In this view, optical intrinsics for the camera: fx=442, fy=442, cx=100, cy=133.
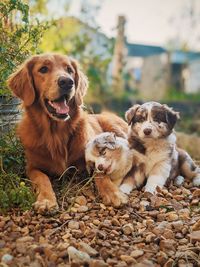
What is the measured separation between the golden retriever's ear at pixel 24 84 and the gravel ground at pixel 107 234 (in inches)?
41.5

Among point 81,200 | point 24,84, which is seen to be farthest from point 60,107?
point 81,200

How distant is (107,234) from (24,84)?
172 centimetres

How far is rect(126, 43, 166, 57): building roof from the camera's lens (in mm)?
20706

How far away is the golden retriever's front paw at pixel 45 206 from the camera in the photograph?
11.6 ft

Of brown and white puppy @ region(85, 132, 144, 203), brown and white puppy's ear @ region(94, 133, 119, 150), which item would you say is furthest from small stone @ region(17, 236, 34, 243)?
brown and white puppy's ear @ region(94, 133, 119, 150)

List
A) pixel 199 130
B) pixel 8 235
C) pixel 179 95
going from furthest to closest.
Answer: pixel 179 95, pixel 199 130, pixel 8 235

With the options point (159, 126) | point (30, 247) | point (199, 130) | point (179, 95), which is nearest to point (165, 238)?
point (30, 247)

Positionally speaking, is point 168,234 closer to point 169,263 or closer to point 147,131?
point 169,263

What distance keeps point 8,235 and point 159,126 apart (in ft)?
5.80

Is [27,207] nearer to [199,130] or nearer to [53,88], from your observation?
[53,88]

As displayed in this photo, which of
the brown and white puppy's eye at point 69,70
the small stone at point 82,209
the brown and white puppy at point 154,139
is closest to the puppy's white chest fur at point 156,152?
the brown and white puppy at point 154,139

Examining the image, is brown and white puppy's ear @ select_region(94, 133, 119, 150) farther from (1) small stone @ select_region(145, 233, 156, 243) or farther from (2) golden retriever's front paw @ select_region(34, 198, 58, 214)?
(1) small stone @ select_region(145, 233, 156, 243)

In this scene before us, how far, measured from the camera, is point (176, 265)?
2.91 metres

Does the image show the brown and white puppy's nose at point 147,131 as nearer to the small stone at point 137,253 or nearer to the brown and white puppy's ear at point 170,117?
the brown and white puppy's ear at point 170,117
